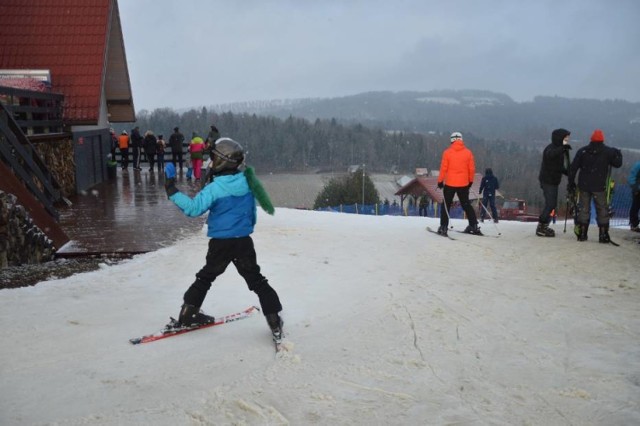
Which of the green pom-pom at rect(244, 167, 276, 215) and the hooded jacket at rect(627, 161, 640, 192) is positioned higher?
the green pom-pom at rect(244, 167, 276, 215)

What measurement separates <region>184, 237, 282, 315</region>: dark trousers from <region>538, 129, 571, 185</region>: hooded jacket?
21.3ft

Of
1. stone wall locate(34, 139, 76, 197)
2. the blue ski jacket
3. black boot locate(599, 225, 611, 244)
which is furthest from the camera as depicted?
stone wall locate(34, 139, 76, 197)

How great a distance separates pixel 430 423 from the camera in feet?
10.2

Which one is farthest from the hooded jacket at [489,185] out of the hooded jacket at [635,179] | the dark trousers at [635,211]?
the hooded jacket at [635,179]

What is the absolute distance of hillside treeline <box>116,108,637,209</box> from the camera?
411 ft

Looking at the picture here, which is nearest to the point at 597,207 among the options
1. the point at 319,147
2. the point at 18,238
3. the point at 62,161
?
the point at 18,238

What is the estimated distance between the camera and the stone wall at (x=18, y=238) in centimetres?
620

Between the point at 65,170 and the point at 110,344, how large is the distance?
34.4 feet

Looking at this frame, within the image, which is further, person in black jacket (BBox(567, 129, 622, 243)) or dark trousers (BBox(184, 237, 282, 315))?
person in black jacket (BBox(567, 129, 622, 243))

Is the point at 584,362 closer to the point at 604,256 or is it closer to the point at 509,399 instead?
the point at 509,399

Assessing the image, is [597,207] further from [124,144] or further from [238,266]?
[124,144]

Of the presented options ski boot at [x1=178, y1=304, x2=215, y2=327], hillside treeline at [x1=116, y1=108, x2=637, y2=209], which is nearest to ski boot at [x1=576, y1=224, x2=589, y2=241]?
ski boot at [x1=178, y1=304, x2=215, y2=327]

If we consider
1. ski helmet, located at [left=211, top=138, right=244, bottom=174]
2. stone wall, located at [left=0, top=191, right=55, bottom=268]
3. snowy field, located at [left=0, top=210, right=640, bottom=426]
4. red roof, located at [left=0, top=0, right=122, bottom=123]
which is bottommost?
snowy field, located at [left=0, top=210, right=640, bottom=426]

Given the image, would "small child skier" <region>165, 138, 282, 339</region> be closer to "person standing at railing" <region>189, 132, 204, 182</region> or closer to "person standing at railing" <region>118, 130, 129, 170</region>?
"person standing at railing" <region>189, 132, 204, 182</region>
